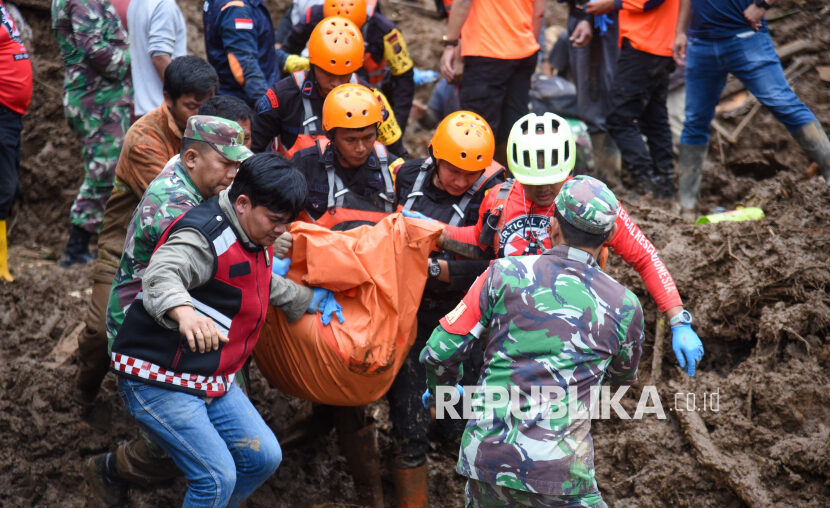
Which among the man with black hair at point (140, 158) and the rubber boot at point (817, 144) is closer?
the man with black hair at point (140, 158)

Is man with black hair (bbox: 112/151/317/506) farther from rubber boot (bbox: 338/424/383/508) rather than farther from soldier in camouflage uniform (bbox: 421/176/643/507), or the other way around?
rubber boot (bbox: 338/424/383/508)

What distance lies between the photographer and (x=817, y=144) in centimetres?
571

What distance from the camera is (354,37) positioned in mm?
5418

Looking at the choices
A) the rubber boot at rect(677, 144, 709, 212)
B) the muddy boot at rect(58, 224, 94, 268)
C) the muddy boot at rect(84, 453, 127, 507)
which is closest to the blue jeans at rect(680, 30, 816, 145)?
the rubber boot at rect(677, 144, 709, 212)

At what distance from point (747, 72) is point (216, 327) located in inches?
180

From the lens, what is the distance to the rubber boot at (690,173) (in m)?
6.54

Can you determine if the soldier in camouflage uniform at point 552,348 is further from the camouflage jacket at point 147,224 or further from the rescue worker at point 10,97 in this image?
the rescue worker at point 10,97

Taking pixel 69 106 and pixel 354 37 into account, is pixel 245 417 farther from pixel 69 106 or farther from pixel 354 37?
pixel 69 106

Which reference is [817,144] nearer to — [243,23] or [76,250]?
[243,23]

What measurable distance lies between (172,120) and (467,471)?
2.63 metres

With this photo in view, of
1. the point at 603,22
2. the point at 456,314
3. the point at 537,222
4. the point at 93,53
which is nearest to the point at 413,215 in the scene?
the point at 537,222

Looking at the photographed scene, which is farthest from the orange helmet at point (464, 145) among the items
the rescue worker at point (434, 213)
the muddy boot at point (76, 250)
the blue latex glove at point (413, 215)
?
the muddy boot at point (76, 250)

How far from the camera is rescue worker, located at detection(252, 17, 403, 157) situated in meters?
5.28

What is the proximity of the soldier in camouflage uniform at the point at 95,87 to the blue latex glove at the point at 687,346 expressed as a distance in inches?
181
